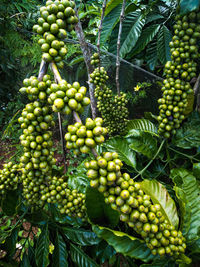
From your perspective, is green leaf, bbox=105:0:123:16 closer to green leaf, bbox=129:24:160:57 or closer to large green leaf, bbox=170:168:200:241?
green leaf, bbox=129:24:160:57

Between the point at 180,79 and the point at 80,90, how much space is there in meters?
0.73

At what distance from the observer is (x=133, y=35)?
1677 millimetres

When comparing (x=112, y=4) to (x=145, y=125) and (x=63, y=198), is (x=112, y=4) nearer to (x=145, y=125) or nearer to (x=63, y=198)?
(x=145, y=125)

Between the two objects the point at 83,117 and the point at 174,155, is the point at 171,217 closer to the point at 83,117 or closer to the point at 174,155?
the point at 174,155

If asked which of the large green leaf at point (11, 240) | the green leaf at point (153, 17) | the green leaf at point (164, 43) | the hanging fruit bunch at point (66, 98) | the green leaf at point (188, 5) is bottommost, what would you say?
the large green leaf at point (11, 240)

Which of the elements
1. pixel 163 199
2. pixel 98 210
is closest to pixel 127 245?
pixel 98 210

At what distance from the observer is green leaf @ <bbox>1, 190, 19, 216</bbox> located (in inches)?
43.5

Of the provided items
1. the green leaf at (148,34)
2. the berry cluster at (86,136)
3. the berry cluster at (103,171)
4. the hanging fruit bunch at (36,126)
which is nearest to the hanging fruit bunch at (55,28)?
the hanging fruit bunch at (36,126)

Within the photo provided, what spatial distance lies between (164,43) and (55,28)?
1.38 m

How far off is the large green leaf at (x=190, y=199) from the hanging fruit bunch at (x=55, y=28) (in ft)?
3.05

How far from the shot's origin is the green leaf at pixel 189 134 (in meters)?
1.29

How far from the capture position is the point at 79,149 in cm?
54

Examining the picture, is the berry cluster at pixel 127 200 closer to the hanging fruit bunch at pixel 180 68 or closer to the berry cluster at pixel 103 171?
the berry cluster at pixel 103 171

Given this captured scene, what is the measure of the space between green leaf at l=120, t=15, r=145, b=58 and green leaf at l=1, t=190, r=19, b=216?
1484mm
